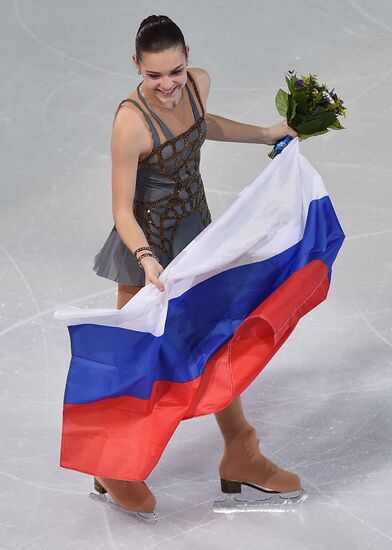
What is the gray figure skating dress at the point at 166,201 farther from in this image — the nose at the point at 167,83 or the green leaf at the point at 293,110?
the green leaf at the point at 293,110

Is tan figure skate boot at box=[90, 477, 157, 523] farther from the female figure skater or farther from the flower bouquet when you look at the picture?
the flower bouquet

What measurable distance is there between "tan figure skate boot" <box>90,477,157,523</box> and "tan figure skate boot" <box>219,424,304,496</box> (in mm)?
305

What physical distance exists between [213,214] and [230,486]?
227cm

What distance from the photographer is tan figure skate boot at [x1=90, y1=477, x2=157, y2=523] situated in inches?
194

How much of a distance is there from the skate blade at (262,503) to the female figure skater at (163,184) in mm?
29

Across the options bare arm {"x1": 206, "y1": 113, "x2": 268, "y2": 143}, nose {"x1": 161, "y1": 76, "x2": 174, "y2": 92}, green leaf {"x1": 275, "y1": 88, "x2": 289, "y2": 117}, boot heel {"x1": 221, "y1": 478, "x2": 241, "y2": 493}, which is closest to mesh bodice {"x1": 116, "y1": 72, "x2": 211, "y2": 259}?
nose {"x1": 161, "y1": 76, "x2": 174, "y2": 92}

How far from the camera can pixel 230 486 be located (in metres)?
→ 5.07

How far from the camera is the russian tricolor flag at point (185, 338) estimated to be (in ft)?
15.1

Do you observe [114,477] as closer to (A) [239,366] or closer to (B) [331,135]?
(A) [239,366]

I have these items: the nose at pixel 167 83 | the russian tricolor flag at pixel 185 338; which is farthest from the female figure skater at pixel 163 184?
the russian tricolor flag at pixel 185 338


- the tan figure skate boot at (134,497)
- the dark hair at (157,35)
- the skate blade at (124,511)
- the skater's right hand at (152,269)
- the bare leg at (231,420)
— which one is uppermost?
the dark hair at (157,35)

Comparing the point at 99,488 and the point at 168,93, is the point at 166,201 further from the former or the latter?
the point at 99,488

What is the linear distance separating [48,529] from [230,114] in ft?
12.1

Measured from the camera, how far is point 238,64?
28.2ft
